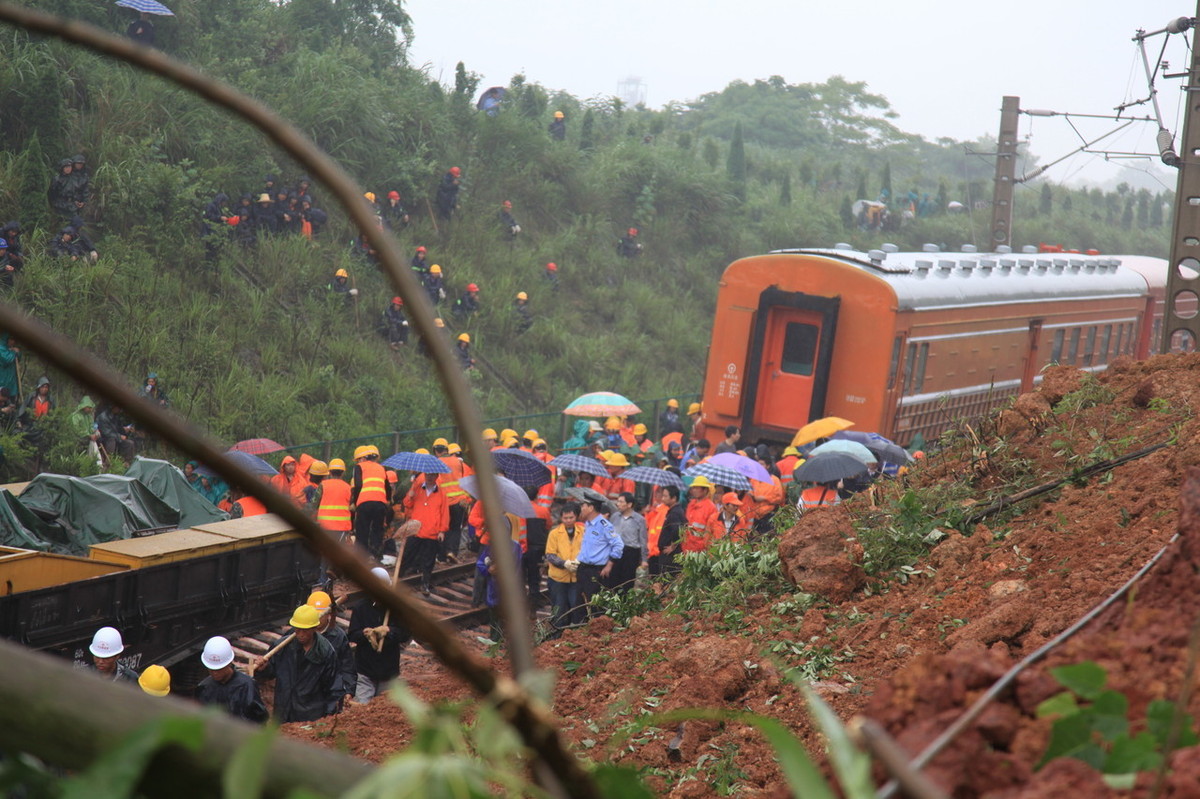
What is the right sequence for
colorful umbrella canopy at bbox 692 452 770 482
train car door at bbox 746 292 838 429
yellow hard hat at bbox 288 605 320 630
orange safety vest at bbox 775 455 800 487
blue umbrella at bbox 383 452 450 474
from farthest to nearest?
train car door at bbox 746 292 838 429 → orange safety vest at bbox 775 455 800 487 → blue umbrella at bbox 383 452 450 474 → colorful umbrella canopy at bbox 692 452 770 482 → yellow hard hat at bbox 288 605 320 630

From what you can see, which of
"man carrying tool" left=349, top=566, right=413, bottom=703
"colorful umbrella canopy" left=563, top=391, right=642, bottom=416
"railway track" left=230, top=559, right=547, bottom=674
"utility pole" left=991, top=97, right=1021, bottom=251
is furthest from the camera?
"utility pole" left=991, top=97, right=1021, bottom=251

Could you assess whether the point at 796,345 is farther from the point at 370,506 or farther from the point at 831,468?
the point at 370,506

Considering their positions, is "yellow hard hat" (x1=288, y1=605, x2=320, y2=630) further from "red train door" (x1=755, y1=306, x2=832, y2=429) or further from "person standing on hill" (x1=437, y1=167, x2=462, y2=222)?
"person standing on hill" (x1=437, y1=167, x2=462, y2=222)

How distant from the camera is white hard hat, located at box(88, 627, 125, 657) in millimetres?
9078

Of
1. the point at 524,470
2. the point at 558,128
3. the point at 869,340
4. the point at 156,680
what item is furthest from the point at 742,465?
the point at 558,128

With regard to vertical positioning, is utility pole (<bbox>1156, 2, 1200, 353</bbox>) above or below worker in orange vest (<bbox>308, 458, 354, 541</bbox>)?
above

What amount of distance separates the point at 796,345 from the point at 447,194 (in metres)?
13.7

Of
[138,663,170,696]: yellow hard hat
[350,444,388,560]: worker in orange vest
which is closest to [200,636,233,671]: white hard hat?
[138,663,170,696]: yellow hard hat

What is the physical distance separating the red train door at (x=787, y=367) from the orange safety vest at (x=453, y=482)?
489 cm

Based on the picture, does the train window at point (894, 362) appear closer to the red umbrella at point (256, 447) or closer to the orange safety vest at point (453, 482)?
the orange safety vest at point (453, 482)

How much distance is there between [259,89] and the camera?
26.8 m

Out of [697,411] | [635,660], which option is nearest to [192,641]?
[635,660]

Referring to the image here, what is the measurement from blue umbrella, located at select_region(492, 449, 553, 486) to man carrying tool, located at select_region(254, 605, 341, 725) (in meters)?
4.97

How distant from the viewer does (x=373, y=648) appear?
948cm
